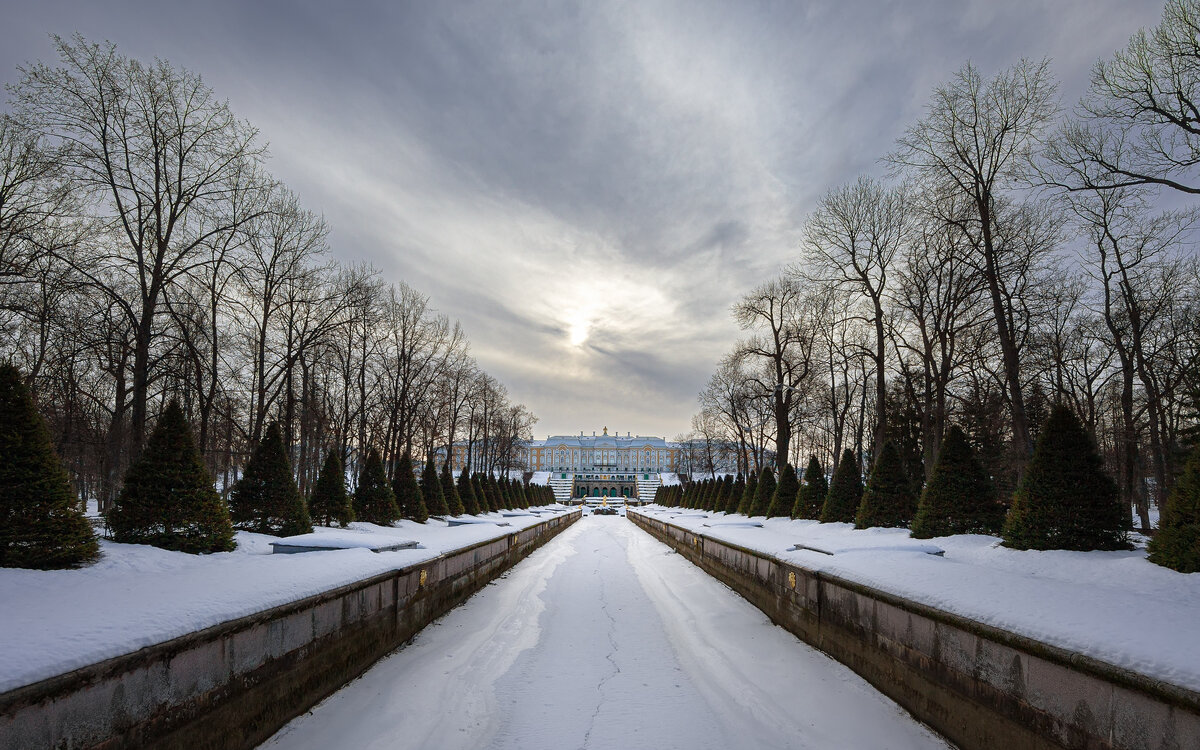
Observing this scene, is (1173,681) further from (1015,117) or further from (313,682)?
(1015,117)

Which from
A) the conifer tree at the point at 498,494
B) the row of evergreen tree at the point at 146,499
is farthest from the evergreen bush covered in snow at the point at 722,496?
the row of evergreen tree at the point at 146,499

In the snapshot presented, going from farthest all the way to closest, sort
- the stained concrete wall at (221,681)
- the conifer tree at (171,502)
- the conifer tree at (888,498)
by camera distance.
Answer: the conifer tree at (888,498)
the conifer tree at (171,502)
the stained concrete wall at (221,681)

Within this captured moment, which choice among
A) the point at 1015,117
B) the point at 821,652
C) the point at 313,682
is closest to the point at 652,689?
the point at 821,652

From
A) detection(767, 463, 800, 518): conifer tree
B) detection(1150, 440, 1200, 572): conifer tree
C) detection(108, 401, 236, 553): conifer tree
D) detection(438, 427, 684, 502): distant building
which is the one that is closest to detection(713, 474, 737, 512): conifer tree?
detection(767, 463, 800, 518): conifer tree

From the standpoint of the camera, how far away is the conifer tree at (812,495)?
22594 millimetres

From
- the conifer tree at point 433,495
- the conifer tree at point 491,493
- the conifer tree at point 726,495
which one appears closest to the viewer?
the conifer tree at point 433,495

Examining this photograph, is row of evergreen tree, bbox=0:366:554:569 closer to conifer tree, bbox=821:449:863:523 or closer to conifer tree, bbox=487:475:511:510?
conifer tree, bbox=821:449:863:523

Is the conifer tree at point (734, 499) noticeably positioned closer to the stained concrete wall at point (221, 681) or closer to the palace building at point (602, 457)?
the stained concrete wall at point (221, 681)

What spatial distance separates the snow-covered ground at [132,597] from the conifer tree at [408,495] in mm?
13262

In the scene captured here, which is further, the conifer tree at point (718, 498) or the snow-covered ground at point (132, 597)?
the conifer tree at point (718, 498)

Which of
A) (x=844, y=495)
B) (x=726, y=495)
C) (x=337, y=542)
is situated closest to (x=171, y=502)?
(x=337, y=542)

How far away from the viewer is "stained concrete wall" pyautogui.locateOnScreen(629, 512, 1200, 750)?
3.46 m

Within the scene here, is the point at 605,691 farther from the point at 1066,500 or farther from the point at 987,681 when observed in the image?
the point at 1066,500

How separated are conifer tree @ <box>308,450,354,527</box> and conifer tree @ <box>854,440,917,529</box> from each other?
15.2m
